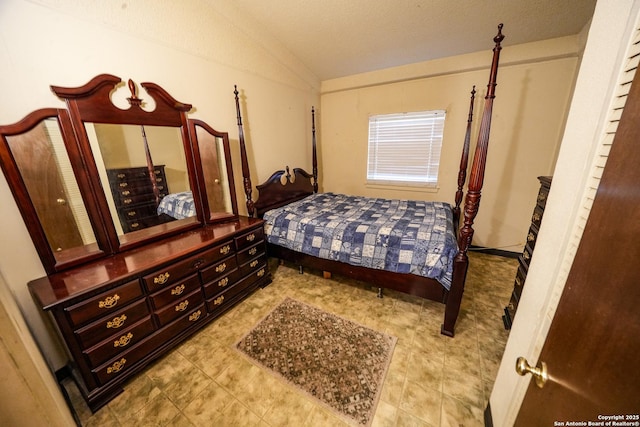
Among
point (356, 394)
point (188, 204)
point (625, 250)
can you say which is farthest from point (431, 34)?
point (356, 394)

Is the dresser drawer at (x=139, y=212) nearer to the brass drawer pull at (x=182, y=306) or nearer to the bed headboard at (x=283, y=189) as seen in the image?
the brass drawer pull at (x=182, y=306)

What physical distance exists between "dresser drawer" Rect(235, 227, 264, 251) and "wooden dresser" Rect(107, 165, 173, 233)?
2.23 feet

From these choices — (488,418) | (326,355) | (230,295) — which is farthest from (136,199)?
(488,418)

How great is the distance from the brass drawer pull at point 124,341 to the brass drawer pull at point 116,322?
90mm

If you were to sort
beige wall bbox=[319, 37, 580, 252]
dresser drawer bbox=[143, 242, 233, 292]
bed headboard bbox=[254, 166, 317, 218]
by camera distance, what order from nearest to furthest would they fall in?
dresser drawer bbox=[143, 242, 233, 292], beige wall bbox=[319, 37, 580, 252], bed headboard bbox=[254, 166, 317, 218]

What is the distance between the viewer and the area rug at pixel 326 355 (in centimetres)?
138

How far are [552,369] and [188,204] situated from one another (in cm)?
246

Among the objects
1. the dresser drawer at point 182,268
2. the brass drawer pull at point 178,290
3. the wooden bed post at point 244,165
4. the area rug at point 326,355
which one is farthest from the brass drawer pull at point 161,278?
the wooden bed post at point 244,165

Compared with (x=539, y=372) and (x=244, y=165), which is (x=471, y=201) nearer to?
(x=539, y=372)

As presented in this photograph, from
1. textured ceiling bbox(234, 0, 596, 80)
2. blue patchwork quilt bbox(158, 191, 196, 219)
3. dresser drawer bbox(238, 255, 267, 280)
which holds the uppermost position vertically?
textured ceiling bbox(234, 0, 596, 80)

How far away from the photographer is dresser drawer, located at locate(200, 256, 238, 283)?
1.85m

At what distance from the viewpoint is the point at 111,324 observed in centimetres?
136

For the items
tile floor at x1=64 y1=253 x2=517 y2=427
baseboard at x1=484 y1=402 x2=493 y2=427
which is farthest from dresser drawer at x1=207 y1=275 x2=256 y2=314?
baseboard at x1=484 y1=402 x2=493 y2=427

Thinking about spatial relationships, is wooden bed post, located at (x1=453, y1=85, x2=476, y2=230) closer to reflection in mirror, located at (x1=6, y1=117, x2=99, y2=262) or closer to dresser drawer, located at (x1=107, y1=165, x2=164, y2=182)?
dresser drawer, located at (x1=107, y1=165, x2=164, y2=182)
